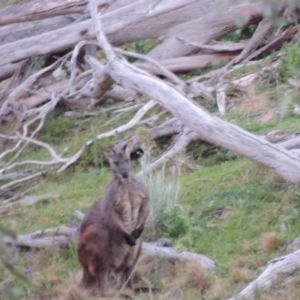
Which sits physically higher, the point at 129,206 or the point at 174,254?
the point at 129,206

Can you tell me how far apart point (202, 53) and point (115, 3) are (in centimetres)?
129

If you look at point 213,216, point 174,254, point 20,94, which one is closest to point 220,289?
point 174,254

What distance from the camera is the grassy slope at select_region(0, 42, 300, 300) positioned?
5.99m

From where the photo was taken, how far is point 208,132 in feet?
20.2

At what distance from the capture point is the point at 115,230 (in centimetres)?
629

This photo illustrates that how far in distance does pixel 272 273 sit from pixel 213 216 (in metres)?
1.60

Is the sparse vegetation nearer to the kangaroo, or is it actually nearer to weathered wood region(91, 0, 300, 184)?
the kangaroo

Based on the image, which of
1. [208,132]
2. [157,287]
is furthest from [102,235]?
[208,132]

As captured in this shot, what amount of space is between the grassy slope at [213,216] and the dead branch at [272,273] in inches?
2.1

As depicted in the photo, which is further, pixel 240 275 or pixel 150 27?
pixel 150 27

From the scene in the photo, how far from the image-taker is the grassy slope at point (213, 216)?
19.6ft

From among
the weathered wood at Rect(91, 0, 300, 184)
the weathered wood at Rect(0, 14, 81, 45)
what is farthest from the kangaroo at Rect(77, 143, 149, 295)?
the weathered wood at Rect(0, 14, 81, 45)

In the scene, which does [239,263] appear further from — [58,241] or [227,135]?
[58,241]

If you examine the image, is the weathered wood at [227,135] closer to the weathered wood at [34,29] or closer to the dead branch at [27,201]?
the dead branch at [27,201]
